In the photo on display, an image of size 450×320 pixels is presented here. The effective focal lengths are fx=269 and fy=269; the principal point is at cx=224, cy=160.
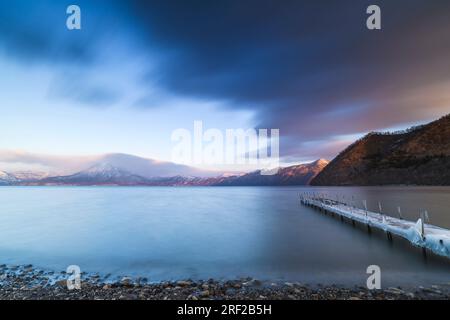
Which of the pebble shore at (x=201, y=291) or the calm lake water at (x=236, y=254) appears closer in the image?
the pebble shore at (x=201, y=291)

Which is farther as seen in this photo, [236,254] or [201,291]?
[236,254]

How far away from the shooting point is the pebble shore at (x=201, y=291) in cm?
1005

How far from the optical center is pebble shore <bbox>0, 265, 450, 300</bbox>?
33.0 ft

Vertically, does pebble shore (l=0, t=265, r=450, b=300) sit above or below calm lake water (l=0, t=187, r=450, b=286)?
above

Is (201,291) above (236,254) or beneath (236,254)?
above

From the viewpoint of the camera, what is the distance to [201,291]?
10.9 metres

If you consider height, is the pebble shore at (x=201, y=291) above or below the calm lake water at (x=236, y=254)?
above
